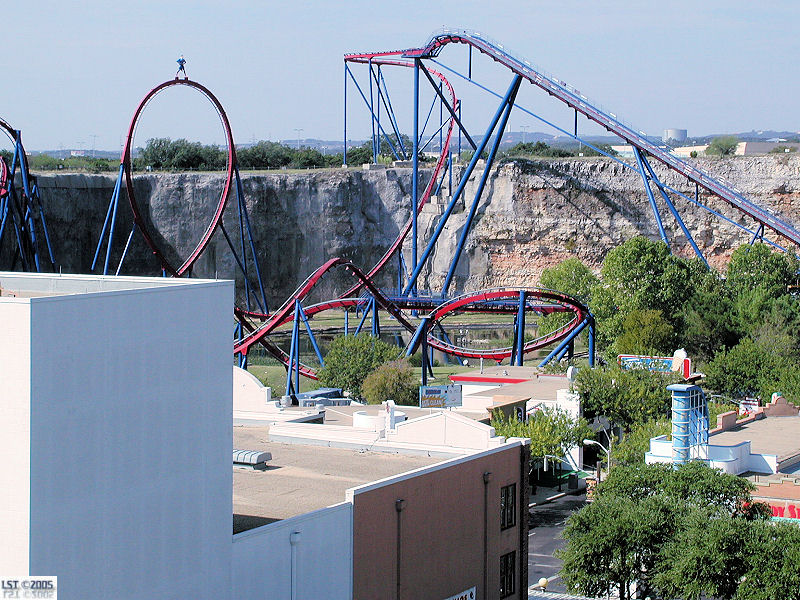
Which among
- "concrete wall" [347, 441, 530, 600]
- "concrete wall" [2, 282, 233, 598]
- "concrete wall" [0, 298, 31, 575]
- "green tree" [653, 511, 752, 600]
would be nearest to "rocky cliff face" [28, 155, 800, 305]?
"concrete wall" [347, 441, 530, 600]

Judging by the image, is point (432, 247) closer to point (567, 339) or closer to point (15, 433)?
point (567, 339)

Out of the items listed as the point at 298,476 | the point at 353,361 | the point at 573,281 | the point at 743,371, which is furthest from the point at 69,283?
the point at 573,281

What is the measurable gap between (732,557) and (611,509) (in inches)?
114

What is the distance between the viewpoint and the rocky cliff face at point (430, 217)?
249 feet

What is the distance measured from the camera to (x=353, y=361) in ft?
153

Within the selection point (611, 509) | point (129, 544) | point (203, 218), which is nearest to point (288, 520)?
point (129, 544)

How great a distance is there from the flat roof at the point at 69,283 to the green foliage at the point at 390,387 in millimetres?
27333

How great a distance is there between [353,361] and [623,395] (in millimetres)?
10756

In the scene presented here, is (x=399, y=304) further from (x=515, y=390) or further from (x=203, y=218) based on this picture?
(x=203, y=218)

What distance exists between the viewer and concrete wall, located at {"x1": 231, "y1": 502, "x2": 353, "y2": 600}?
1716 cm

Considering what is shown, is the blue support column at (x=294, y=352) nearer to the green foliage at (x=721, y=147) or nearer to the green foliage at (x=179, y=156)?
the green foliage at (x=179, y=156)

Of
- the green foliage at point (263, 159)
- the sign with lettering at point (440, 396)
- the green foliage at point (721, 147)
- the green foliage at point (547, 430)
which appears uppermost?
the green foliage at point (721, 147)

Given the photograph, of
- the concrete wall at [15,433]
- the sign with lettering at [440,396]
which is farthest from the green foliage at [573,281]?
the concrete wall at [15,433]

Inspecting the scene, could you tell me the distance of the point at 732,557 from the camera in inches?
843
